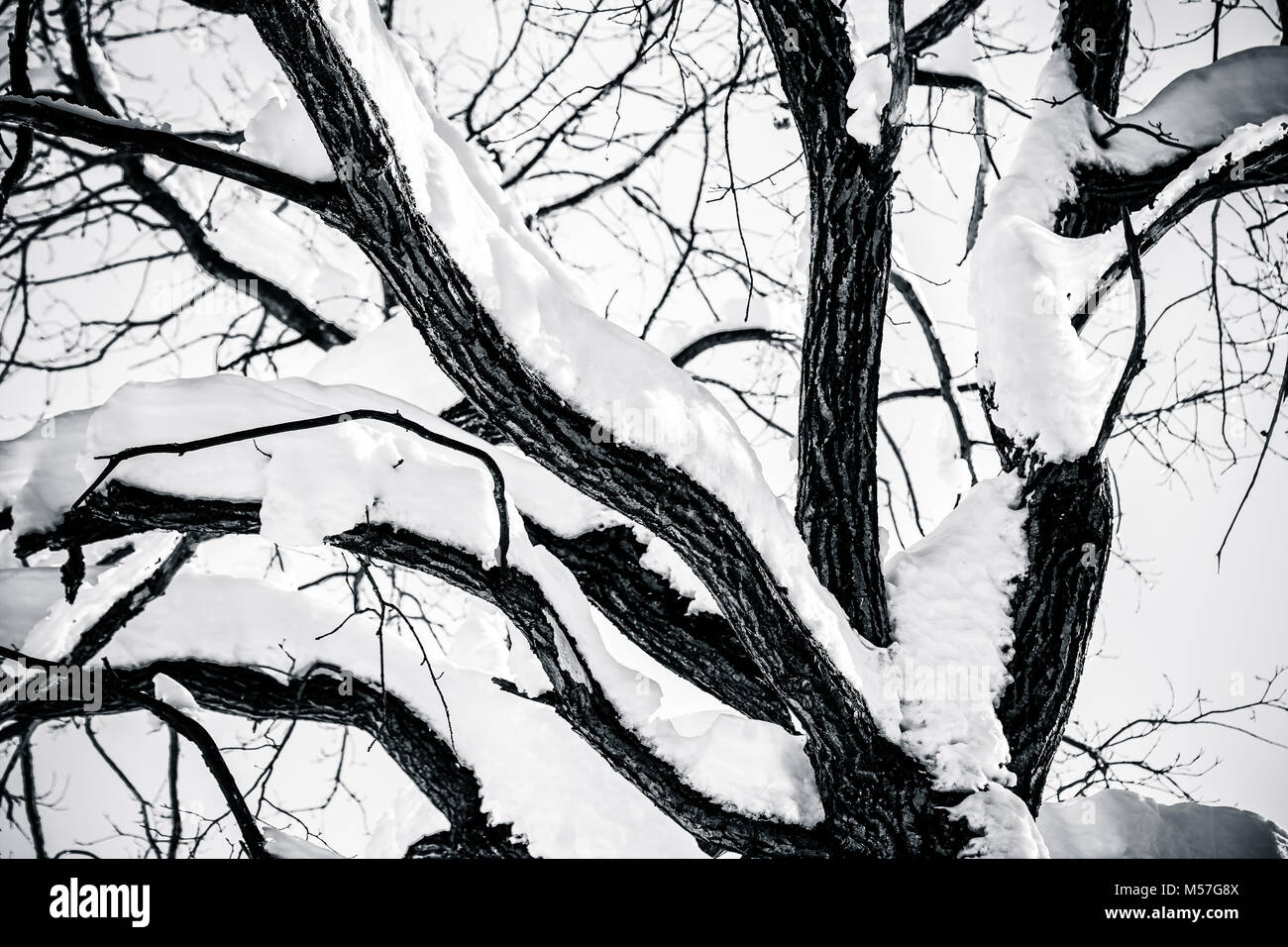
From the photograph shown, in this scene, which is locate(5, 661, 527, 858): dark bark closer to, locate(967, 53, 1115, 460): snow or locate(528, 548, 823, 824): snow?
locate(528, 548, 823, 824): snow

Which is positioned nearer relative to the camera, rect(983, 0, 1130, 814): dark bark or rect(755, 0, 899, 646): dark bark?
rect(755, 0, 899, 646): dark bark

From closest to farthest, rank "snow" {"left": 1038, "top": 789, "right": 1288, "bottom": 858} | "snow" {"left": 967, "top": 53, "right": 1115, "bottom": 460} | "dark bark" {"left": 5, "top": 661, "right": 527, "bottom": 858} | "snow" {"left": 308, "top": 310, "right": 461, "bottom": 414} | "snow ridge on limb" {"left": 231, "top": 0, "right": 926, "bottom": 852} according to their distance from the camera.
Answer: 1. "snow ridge on limb" {"left": 231, "top": 0, "right": 926, "bottom": 852}
2. "snow" {"left": 967, "top": 53, "right": 1115, "bottom": 460}
3. "snow" {"left": 1038, "top": 789, "right": 1288, "bottom": 858}
4. "dark bark" {"left": 5, "top": 661, "right": 527, "bottom": 858}
5. "snow" {"left": 308, "top": 310, "right": 461, "bottom": 414}

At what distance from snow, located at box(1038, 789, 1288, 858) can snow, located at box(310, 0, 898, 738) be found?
91 cm

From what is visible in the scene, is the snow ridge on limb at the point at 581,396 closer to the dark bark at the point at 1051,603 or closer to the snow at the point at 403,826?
the dark bark at the point at 1051,603

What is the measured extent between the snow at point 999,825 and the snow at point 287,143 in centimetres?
208

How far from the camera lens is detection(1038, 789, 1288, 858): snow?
7.04 ft

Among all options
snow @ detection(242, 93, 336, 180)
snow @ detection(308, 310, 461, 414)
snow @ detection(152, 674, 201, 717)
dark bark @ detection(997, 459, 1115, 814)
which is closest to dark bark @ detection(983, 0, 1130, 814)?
dark bark @ detection(997, 459, 1115, 814)

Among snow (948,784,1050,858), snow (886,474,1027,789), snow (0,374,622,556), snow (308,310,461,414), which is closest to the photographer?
snow (0,374,622,556)

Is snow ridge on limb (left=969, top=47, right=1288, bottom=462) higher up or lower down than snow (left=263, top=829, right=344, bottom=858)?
higher up

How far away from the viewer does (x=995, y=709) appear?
79.6 inches

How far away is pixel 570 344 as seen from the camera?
1677 mm

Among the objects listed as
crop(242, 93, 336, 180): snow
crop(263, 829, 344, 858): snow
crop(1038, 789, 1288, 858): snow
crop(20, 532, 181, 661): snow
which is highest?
crop(242, 93, 336, 180): snow
